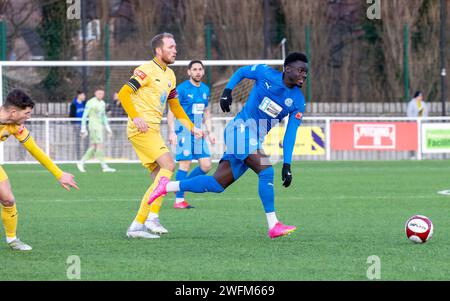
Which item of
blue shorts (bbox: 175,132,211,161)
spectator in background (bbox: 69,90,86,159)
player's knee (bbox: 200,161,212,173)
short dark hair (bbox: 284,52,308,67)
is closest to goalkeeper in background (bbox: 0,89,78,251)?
short dark hair (bbox: 284,52,308,67)

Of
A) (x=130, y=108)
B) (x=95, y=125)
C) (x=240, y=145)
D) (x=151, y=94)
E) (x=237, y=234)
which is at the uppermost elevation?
(x=151, y=94)

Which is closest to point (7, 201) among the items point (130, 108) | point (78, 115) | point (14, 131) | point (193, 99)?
point (14, 131)

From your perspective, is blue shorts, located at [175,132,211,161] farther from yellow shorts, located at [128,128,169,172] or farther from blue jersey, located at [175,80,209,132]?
yellow shorts, located at [128,128,169,172]

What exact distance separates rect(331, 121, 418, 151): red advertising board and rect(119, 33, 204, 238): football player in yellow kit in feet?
47.7

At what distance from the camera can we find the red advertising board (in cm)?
2466

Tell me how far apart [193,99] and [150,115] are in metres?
3.90

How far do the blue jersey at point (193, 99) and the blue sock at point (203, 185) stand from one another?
415 cm

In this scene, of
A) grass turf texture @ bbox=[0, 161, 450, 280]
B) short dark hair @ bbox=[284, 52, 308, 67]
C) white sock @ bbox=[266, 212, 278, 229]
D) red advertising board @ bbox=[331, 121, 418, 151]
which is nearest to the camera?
grass turf texture @ bbox=[0, 161, 450, 280]

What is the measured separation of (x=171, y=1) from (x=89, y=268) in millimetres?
27763

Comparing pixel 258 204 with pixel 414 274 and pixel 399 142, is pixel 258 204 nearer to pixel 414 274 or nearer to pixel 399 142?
pixel 414 274

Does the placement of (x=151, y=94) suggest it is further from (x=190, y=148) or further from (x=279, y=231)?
(x=190, y=148)

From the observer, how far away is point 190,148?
1411 cm
